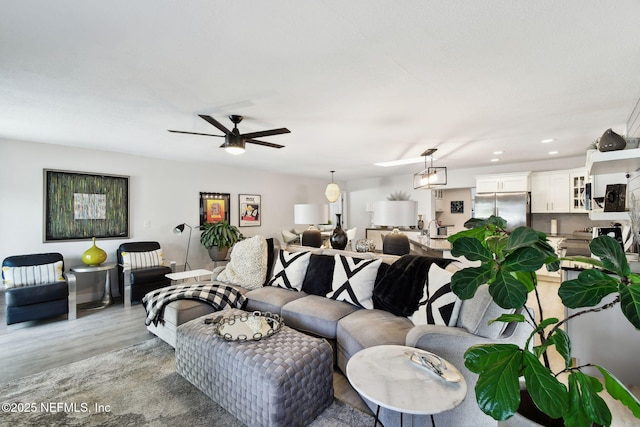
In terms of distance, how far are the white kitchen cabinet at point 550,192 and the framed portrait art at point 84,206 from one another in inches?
292

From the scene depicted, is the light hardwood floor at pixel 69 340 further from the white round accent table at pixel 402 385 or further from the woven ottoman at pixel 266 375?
the white round accent table at pixel 402 385

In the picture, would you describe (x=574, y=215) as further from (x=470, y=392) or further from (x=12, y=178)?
(x=12, y=178)

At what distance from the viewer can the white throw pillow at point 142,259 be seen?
4.22m

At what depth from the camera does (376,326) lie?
83.4 inches

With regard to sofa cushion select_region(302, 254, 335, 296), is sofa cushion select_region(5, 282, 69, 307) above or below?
below

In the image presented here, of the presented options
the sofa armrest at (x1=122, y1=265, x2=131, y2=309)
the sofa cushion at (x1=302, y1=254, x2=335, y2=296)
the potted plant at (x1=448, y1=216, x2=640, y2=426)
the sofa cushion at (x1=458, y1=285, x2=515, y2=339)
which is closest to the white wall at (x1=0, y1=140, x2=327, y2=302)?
the sofa armrest at (x1=122, y1=265, x2=131, y2=309)

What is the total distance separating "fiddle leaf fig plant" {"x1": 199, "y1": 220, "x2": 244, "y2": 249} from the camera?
17.5ft

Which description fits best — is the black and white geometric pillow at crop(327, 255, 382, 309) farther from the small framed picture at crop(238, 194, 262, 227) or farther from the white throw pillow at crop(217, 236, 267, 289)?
the small framed picture at crop(238, 194, 262, 227)

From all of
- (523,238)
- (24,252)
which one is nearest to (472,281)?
(523,238)

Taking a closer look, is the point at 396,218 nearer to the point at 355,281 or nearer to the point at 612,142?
the point at 355,281

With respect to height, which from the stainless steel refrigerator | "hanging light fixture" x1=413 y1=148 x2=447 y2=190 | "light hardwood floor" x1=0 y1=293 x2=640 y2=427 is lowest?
"light hardwood floor" x1=0 y1=293 x2=640 y2=427

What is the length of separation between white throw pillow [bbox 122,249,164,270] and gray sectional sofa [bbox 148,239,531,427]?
1633mm

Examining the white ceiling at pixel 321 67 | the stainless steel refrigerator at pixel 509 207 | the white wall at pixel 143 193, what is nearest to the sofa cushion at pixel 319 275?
the white ceiling at pixel 321 67

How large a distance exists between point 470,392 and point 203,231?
5.15 m
